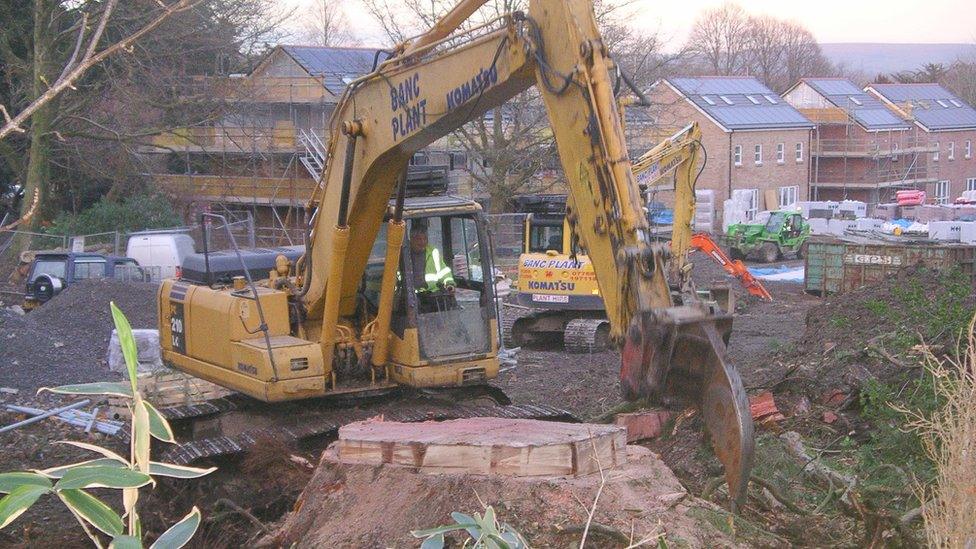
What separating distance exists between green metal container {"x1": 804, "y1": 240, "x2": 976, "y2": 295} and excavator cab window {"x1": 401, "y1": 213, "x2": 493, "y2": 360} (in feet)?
43.3

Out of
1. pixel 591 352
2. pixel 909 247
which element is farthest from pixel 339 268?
pixel 909 247

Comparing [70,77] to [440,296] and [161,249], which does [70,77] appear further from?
[161,249]

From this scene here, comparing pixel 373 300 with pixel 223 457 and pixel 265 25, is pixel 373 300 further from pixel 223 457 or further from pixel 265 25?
pixel 265 25

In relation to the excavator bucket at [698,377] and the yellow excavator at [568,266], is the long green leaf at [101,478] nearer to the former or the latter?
the excavator bucket at [698,377]

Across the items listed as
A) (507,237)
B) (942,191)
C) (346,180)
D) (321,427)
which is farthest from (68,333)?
(942,191)

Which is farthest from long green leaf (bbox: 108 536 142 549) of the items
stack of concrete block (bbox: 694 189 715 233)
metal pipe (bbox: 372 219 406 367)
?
stack of concrete block (bbox: 694 189 715 233)

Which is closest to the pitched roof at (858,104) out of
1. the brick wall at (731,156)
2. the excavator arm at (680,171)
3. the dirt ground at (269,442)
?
the brick wall at (731,156)

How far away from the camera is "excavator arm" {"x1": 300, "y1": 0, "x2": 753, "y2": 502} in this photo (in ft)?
16.5

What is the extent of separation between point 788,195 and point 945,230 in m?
17.7

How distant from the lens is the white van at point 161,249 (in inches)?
1069

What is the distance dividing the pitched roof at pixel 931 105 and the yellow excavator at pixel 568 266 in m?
45.0

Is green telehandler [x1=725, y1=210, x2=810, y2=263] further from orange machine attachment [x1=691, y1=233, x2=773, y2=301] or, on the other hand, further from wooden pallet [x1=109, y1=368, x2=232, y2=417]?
wooden pallet [x1=109, y1=368, x2=232, y2=417]

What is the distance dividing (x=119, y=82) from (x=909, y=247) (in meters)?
18.6

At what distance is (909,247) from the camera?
2306cm
